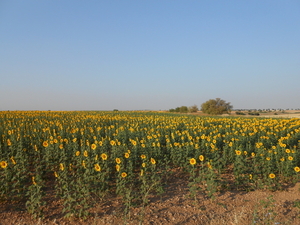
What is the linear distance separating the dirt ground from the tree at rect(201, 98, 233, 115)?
4881 cm

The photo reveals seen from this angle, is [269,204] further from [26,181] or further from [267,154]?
[26,181]

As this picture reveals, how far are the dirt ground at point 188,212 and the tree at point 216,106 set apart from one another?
160 feet

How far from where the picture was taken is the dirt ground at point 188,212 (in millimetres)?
4793

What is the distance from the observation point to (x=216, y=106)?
54.9 metres

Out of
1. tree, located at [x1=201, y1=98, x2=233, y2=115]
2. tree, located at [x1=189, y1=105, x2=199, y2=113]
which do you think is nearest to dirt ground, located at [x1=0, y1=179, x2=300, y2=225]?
tree, located at [x1=201, y1=98, x2=233, y2=115]

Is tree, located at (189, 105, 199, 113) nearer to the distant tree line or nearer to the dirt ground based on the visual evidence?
the distant tree line

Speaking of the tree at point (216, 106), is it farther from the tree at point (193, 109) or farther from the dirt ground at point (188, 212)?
the dirt ground at point (188, 212)

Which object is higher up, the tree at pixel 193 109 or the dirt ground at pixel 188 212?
the tree at pixel 193 109

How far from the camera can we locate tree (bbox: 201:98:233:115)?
5341 cm

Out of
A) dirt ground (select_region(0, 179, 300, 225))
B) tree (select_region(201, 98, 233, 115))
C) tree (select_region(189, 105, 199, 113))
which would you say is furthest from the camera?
tree (select_region(189, 105, 199, 113))

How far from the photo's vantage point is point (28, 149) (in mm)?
8852

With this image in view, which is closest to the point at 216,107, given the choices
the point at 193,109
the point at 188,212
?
the point at 193,109

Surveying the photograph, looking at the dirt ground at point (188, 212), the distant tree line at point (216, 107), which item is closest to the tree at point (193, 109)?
the distant tree line at point (216, 107)

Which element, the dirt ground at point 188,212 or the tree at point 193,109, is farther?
the tree at point 193,109
